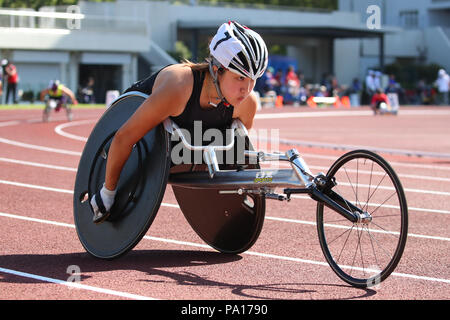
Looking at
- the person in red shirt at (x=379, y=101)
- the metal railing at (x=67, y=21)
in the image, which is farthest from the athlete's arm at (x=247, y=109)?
the metal railing at (x=67, y=21)

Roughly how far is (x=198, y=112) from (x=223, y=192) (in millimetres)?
593

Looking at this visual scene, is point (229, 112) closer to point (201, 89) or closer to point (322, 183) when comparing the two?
point (201, 89)

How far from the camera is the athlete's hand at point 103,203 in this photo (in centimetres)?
656

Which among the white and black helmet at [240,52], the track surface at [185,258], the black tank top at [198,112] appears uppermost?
the white and black helmet at [240,52]

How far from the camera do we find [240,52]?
603 centimetres

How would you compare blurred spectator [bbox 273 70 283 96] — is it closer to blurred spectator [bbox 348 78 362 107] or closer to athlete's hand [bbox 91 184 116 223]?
blurred spectator [bbox 348 78 362 107]

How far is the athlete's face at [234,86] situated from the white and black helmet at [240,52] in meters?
0.08

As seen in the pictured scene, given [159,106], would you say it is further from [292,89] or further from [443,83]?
[443,83]

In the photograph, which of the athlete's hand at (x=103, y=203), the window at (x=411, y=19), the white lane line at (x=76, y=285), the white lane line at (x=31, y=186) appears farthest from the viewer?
the window at (x=411, y=19)

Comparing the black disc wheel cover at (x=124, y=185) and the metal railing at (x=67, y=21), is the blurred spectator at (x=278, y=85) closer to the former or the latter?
the metal railing at (x=67, y=21)

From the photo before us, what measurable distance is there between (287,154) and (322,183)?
1.19ft

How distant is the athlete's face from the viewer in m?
6.15

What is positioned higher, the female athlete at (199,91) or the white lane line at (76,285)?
the female athlete at (199,91)

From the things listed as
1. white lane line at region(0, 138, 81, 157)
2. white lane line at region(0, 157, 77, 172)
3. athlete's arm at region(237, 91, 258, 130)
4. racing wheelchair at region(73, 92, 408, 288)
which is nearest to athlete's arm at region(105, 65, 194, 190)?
racing wheelchair at region(73, 92, 408, 288)
